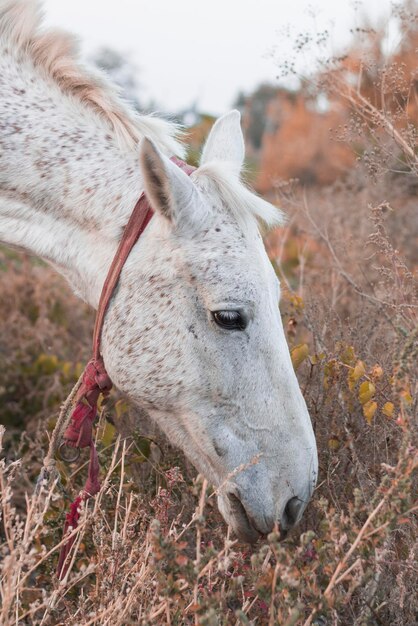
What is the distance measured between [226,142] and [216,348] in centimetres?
115

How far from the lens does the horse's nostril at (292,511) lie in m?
2.20

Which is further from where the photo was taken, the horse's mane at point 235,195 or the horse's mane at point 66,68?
the horse's mane at point 66,68

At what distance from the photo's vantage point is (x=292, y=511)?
2211mm

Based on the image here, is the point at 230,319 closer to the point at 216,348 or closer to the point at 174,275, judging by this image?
the point at 216,348

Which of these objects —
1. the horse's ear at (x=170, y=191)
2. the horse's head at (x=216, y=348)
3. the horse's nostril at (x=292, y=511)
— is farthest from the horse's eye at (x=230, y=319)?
the horse's nostril at (x=292, y=511)

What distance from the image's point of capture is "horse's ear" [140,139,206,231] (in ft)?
7.34

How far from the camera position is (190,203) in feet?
7.76

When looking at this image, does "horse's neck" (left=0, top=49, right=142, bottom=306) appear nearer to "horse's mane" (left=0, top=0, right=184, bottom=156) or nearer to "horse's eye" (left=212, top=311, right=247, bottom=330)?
"horse's mane" (left=0, top=0, right=184, bottom=156)

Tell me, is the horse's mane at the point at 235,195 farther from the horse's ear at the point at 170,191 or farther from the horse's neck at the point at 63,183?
the horse's neck at the point at 63,183

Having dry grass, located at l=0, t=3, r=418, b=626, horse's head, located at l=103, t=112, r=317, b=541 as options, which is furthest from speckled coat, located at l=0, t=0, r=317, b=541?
dry grass, located at l=0, t=3, r=418, b=626

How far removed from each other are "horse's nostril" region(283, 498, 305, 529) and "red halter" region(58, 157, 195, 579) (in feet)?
2.36

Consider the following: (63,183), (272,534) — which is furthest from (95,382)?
(272,534)

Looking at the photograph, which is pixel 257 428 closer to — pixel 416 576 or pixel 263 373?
pixel 263 373

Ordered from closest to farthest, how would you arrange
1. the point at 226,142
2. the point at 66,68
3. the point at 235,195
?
the point at 235,195 < the point at 66,68 < the point at 226,142
